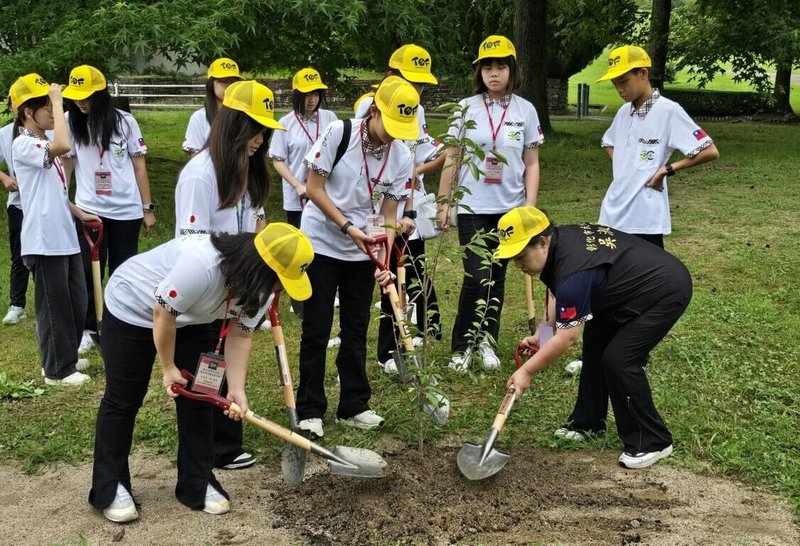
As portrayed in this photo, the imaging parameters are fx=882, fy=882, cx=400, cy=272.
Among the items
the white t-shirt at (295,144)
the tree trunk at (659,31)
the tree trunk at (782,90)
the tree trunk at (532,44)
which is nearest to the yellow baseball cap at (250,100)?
the white t-shirt at (295,144)

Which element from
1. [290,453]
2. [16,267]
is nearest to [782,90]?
[16,267]

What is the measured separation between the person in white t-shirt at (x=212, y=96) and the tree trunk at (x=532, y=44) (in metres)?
9.56

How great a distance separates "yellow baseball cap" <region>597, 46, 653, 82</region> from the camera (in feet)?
16.4

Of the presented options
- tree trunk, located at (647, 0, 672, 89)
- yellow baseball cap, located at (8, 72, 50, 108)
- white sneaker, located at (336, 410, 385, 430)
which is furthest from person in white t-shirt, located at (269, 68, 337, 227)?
tree trunk, located at (647, 0, 672, 89)

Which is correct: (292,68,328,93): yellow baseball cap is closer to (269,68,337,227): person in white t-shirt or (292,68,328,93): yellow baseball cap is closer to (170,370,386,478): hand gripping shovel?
(269,68,337,227): person in white t-shirt

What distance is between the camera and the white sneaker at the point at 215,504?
12.5ft

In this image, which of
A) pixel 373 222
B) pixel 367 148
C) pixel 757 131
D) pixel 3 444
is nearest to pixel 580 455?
pixel 373 222

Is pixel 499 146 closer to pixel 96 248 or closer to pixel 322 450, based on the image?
pixel 322 450

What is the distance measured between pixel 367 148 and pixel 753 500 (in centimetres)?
241

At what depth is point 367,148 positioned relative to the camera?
14.3 ft

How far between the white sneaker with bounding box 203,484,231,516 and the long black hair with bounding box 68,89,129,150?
2.80 metres

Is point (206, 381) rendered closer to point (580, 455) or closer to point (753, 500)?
point (580, 455)

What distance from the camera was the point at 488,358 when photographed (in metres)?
5.59

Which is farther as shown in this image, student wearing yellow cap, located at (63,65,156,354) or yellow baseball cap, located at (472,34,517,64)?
student wearing yellow cap, located at (63,65,156,354)
